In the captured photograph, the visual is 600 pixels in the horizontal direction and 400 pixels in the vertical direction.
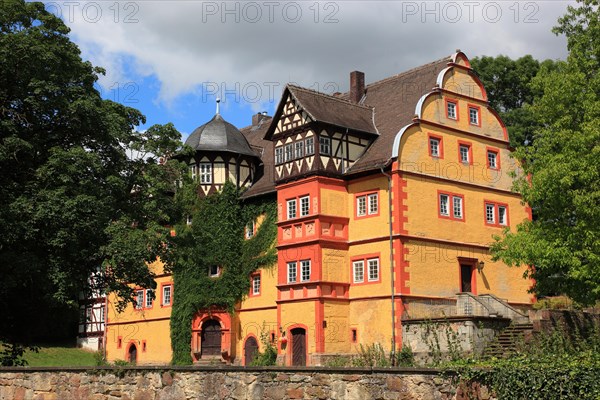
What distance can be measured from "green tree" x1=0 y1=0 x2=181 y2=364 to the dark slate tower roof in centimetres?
1111

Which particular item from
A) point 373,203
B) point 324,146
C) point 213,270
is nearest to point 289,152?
point 324,146

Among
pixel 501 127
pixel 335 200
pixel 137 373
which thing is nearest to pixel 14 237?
pixel 137 373

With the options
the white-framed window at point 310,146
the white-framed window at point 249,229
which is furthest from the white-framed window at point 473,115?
the white-framed window at point 249,229

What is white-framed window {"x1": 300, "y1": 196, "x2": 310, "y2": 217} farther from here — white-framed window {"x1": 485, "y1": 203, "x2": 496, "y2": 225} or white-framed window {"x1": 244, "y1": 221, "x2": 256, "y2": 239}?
white-framed window {"x1": 485, "y1": 203, "x2": 496, "y2": 225}

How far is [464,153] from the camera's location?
110ft

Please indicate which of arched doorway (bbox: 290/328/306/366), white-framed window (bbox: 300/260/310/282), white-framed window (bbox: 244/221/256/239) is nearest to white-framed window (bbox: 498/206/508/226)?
white-framed window (bbox: 300/260/310/282)

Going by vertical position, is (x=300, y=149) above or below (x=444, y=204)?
above

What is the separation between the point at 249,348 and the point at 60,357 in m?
14.1

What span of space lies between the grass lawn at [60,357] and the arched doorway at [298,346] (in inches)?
501

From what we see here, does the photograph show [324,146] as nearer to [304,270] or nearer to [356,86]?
[304,270]

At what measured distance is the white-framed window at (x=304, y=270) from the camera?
104 feet

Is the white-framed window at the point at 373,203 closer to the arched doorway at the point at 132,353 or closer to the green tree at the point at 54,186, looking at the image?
the green tree at the point at 54,186

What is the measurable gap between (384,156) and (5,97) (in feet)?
48.7

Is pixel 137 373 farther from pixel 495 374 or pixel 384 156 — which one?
pixel 384 156
